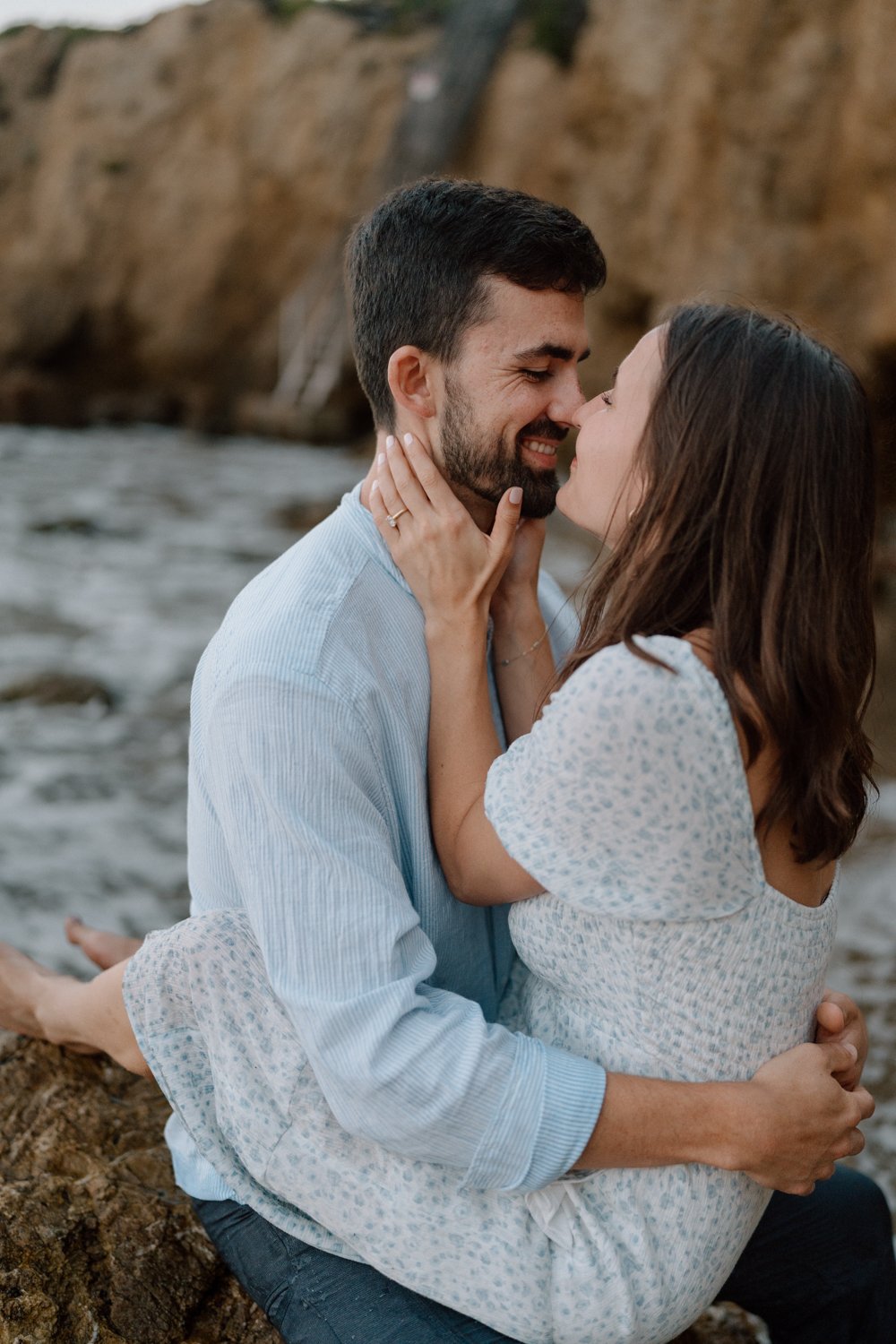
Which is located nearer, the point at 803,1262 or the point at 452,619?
the point at 452,619

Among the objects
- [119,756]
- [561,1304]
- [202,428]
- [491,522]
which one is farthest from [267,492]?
[561,1304]

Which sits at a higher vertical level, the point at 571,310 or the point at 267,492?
the point at 571,310

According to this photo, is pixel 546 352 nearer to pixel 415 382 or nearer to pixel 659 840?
pixel 415 382

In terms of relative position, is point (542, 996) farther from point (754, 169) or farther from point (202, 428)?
point (202, 428)

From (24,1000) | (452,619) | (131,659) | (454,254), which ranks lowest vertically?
(131,659)

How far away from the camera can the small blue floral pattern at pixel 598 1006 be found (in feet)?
4.66

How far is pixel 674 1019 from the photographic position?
5.10ft

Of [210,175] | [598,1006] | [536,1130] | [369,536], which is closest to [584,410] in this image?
[369,536]

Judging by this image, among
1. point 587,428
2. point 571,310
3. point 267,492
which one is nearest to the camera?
point 587,428

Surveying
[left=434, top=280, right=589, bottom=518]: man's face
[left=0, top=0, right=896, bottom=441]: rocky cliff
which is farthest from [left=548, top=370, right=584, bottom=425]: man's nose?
[left=0, top=0, right=896, bottom=441]: rocky cliff

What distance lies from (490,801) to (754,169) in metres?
10.1

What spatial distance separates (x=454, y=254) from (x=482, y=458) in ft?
1.02

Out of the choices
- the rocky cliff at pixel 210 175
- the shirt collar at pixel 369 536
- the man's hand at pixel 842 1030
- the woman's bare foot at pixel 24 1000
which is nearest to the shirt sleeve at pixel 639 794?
the man's hand at pixel 842 1030

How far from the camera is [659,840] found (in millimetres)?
1431
